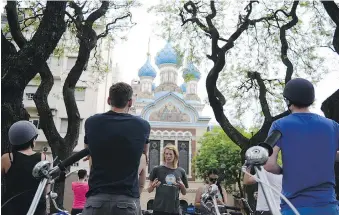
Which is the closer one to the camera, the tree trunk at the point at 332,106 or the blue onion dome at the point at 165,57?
the tree trunk at the point at 332,106

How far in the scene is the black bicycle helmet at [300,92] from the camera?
303cm

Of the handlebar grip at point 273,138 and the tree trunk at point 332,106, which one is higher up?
the tree trunk at point 332,106

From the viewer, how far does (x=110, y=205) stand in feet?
9.76

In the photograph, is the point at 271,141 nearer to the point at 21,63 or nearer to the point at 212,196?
the point at 212,196

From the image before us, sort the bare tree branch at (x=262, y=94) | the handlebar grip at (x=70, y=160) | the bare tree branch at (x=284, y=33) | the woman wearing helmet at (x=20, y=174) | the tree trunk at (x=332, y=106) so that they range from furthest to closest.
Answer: the bare tree branch at (x=284, y=33) < the bare tree branch at (x=262, y=94) < the tree trunk at (x=332, y=106) < the woman wearing helmet at (x=20, y=174) < the handlebar grip at (x=70, y=160)

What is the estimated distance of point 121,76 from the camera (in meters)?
56.0

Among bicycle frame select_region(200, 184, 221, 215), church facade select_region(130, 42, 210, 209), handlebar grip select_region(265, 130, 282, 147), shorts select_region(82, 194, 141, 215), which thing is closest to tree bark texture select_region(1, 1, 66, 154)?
bicycle frame select_region(200, 184, 221, 215)

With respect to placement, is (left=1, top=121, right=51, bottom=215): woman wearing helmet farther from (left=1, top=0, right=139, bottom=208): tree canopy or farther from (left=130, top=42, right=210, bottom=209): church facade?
(left=130, top=42, right=210, bottom=209): church facade

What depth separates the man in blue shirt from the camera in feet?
9.26

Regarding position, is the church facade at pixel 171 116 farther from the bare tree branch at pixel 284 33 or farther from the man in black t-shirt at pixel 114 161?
the man in black t-shirt at pixel 114 161

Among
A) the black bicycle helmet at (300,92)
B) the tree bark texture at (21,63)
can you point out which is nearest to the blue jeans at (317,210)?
the black bicycle helmet at (300,92)

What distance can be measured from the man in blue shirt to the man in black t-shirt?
94 cm

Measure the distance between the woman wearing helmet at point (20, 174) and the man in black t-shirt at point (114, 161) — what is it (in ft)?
2.18

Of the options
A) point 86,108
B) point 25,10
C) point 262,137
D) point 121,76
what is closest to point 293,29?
point 262,137
